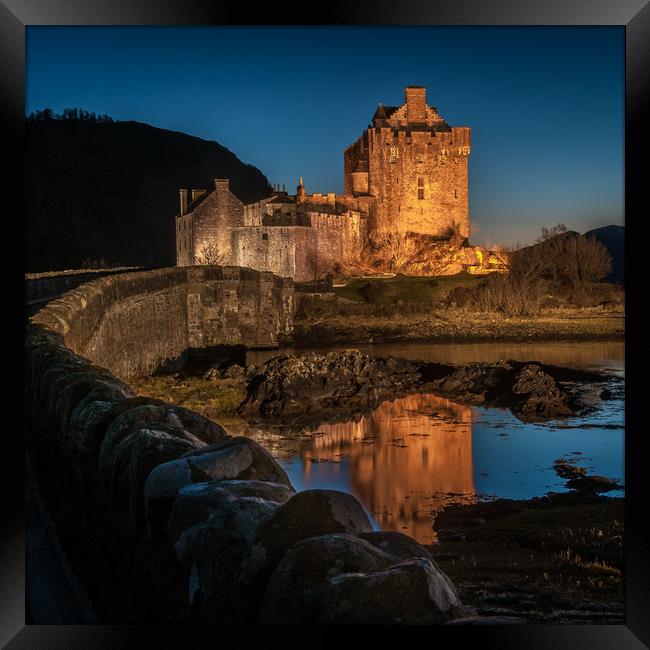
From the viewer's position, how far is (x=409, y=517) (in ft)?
37.1

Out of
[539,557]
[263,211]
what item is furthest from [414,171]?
[539,557]

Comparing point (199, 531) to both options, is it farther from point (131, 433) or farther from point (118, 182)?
point (118, 182)

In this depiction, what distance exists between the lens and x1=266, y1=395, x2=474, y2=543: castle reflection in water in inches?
473

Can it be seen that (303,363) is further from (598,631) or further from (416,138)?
(416,138)

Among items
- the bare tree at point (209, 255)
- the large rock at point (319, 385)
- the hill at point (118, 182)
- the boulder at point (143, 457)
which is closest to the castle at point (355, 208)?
the bare tree at point (209, 255)

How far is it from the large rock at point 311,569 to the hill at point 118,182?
185 feet

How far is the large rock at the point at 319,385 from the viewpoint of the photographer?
20422mm

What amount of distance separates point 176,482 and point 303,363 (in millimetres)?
18111

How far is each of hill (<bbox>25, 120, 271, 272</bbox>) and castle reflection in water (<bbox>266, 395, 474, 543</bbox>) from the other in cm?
4243

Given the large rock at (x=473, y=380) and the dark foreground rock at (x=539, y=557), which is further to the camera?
the large rock at (x=473, y=380)

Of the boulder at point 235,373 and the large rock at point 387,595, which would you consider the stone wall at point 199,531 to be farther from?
the boulder at point 235,373

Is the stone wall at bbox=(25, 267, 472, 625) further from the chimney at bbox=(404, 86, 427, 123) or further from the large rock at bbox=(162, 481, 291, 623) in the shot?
the chimney at bbox=(404, 86, 427, 123)

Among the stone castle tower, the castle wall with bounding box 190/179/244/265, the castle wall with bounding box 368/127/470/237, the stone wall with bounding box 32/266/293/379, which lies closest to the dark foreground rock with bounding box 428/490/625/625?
the stone wall with bounding box 32/266/293/379
